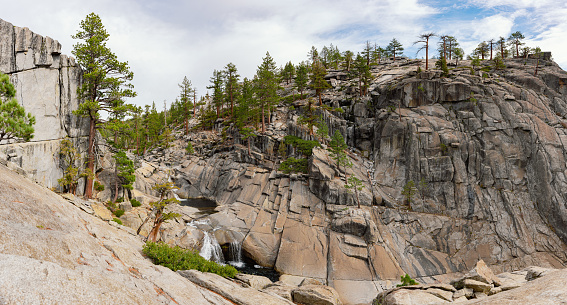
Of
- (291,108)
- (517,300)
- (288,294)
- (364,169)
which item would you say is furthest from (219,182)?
(517,300)

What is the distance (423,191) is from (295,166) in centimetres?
2009

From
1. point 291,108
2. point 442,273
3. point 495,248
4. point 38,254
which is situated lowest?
point 442,273

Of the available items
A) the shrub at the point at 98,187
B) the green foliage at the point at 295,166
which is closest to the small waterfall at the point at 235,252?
the green foliage at the point at 295,166

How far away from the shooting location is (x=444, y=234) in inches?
1361

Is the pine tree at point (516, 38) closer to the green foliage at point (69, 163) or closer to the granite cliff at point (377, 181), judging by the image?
the granite cliff at point (377, 181)

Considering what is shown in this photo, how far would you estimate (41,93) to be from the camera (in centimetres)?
2330

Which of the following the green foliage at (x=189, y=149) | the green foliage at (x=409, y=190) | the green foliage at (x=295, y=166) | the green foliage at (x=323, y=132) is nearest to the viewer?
the green foliage at (x=409, y=190)

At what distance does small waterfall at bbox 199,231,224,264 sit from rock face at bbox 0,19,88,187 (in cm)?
1582

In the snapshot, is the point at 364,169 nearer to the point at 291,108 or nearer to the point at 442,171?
the point at 442,171

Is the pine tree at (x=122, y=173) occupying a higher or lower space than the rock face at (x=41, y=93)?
lower

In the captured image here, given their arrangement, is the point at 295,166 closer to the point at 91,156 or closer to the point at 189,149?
the point at 189,149

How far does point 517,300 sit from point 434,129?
137ft

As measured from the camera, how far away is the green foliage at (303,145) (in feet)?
138

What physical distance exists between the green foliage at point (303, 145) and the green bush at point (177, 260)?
88.3ft
